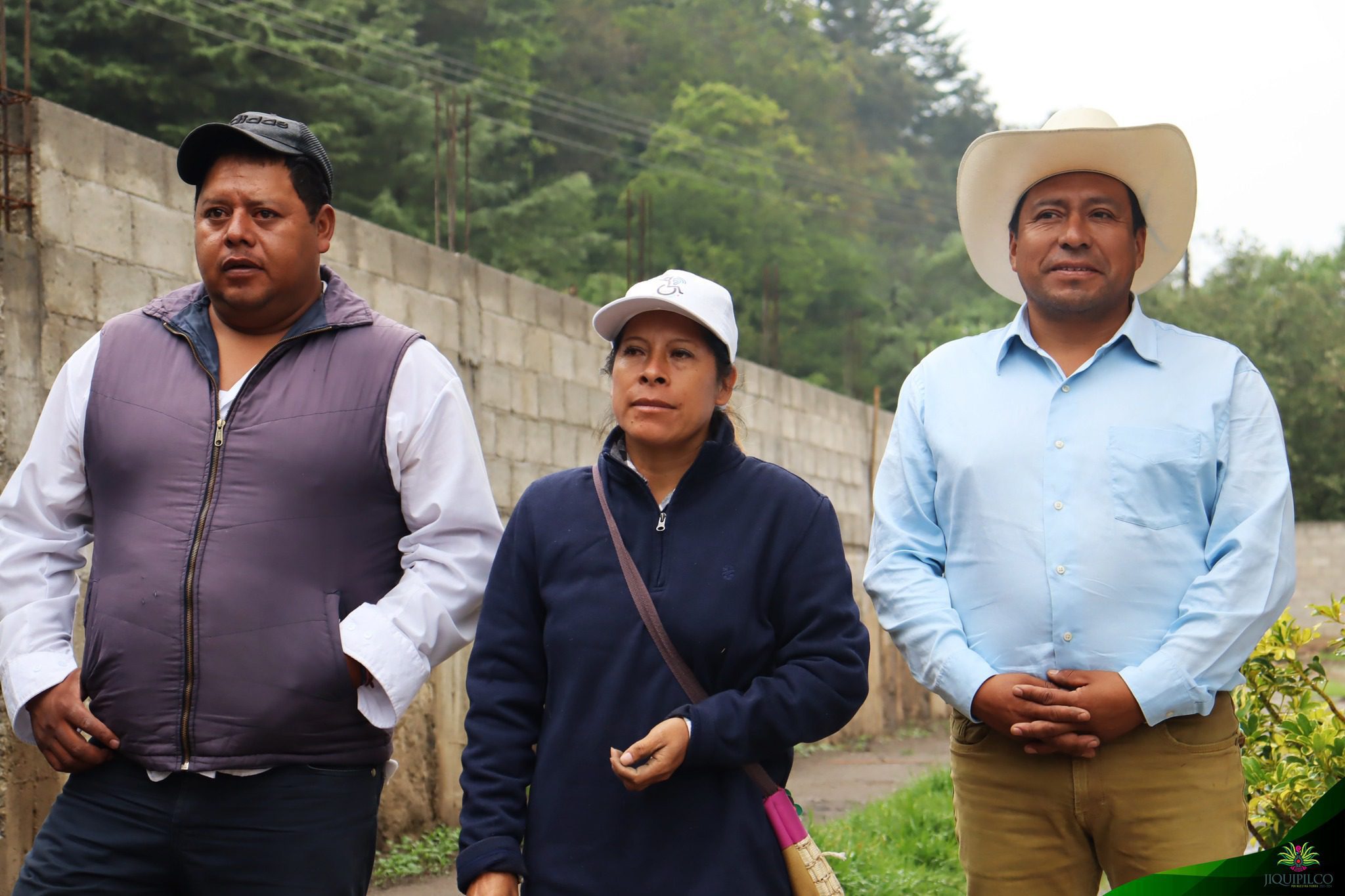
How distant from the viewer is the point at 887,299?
122 ft

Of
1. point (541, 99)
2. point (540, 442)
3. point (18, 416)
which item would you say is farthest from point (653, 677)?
point (541, 99)

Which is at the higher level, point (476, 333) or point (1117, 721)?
point (476, 333)

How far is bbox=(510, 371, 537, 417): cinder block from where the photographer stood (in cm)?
834

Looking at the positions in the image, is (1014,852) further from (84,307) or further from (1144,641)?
(84,307)

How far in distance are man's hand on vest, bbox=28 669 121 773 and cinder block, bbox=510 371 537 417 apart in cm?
555

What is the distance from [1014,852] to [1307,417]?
29784mm

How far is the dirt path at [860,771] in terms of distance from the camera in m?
8.77

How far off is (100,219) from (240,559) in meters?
3.22

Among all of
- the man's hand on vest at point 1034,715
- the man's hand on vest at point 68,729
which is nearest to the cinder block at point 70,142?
the man's hand on vest at point 68,729

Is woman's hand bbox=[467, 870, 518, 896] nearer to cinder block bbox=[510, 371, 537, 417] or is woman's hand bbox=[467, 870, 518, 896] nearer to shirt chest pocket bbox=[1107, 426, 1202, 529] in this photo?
shirt chest pocket bbox=[1107, 426, 1202, 529]

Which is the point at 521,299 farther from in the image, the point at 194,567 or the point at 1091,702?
the point at 1091,702

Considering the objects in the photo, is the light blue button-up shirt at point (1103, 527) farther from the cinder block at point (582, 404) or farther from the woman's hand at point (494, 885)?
the cinder block at point (582, 404)

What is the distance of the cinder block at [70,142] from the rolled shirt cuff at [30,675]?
294 cm

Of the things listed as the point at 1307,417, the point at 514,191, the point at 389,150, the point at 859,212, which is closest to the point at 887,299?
the point at 859,212
